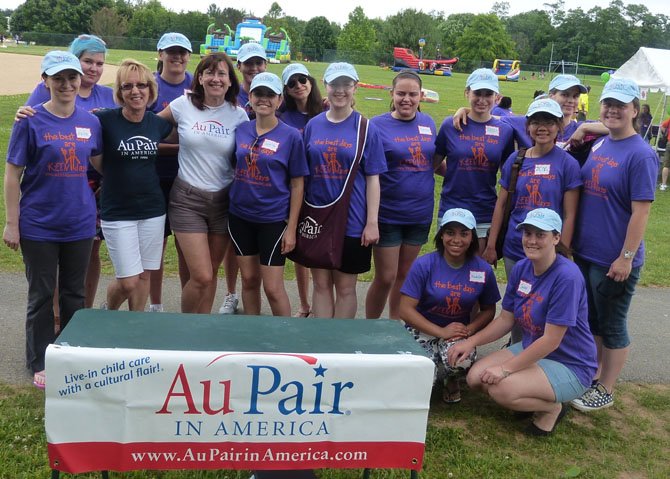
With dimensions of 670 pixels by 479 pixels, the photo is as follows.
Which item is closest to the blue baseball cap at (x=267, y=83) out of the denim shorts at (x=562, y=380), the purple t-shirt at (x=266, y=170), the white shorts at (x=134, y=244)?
the purple t-shirt at (x=266, y=170)

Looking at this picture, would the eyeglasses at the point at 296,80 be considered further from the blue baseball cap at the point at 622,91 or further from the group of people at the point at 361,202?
the blue baseball cap at the point at 622,91

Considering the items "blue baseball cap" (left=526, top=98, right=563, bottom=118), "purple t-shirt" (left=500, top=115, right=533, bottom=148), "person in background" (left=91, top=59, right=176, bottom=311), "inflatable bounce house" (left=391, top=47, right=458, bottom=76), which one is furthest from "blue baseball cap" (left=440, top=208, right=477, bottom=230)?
"inflatable bounce house" (left=391, top=47, right=458, bottom=76)

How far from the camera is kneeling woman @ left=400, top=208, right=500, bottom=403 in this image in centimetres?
421

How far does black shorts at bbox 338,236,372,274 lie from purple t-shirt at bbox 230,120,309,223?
1.66 feet

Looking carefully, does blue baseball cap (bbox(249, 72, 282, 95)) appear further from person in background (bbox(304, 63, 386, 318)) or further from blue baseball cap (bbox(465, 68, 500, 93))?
blue baseball cap (bbox(465, 68, 500, 93))

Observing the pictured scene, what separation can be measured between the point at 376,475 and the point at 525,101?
1267 inches

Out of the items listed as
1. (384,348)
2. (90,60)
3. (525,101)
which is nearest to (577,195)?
(384,348)

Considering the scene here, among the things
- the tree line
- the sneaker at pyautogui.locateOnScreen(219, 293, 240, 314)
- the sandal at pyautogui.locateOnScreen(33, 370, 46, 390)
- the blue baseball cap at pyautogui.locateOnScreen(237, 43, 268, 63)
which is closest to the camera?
the sandal at pyautogui.locateOnScreen(33, 370, 46, 390)

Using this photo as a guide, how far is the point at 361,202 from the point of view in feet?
14.6

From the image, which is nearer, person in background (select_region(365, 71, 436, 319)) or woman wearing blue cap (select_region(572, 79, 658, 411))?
woman wearing blue cap (select_region(572, 79, 658, 411))

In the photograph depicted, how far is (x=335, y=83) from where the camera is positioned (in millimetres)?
4250

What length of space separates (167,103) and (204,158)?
742 millimetres

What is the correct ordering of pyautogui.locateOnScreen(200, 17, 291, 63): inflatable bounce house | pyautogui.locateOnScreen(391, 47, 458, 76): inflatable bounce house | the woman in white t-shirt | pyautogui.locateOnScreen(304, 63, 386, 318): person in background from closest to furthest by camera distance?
pyautogui.locateOnScreen(304, 63, 386, 318): person in background, the woman in white t-shirt, pyautogui.locateOnScreen(200, 17, 291, 63): inflatable bounce house, pyautogui.locateOnScreen(391, 47, 458, 76): inflatable bounce house

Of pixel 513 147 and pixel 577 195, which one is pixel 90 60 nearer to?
Answer: pixel 513 147
